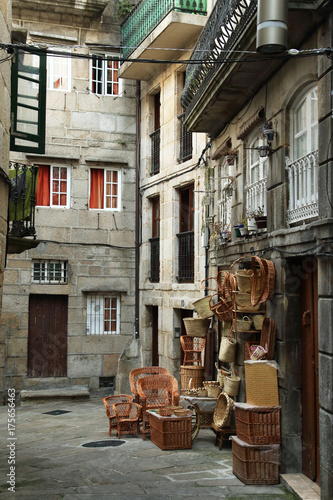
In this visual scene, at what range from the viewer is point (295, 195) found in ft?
23.4

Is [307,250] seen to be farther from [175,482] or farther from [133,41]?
[133,41]

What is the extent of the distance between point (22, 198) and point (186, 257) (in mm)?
4190

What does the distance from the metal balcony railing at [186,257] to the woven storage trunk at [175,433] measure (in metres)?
4.65

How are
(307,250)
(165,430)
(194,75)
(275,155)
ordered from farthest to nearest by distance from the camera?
(194,75) < (165,430) < (275,155) < (307,250)

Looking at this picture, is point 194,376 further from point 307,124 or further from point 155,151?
point 155,151

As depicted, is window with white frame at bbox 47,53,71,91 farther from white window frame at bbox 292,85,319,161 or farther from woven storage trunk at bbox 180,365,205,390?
white window frame at bbox 292,85,319,161

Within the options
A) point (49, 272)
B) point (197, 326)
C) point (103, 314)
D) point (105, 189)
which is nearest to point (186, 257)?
point (197, 326)

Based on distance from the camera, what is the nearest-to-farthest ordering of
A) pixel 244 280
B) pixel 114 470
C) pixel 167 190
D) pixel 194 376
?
pixel 114 470, pixel 244 280, pixel 194 376, pixel 167 190

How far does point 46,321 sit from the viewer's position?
47.5 feet

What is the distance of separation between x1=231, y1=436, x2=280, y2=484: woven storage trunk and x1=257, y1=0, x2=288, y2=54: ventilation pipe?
14.3 feet

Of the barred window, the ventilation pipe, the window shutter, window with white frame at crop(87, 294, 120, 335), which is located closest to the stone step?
window with white frame at crop(87, 294, 120, 335)

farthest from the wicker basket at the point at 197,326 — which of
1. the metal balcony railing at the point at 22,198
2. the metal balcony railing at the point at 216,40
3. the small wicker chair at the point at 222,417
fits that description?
the metal balcony railing at the point at 216,40

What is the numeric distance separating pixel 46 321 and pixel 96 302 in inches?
52.1

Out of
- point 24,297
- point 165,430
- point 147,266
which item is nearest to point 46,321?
point 24,297
